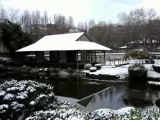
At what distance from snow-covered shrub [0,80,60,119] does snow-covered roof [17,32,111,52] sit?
24.9 metres

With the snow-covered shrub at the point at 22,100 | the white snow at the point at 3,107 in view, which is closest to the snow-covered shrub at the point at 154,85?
the snow-covered shrub at the point at 22,100

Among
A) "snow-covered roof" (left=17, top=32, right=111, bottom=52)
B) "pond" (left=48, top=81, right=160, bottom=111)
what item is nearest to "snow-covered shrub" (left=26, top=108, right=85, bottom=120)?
"pond" (left=48, top=81, right=160, bottom=111)

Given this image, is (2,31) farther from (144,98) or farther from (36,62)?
(144,98)

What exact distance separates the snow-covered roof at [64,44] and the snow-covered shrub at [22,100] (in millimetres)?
24901

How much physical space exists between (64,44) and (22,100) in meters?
29.4

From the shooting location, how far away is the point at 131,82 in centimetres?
2550

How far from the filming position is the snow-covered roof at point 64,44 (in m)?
35.7

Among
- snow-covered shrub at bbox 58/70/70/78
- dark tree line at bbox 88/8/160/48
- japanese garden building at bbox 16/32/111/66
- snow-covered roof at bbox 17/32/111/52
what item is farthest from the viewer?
dark tree line at bbox 88/8/160/48

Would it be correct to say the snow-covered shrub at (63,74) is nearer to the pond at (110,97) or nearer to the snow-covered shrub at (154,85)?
the pond at (110,97)

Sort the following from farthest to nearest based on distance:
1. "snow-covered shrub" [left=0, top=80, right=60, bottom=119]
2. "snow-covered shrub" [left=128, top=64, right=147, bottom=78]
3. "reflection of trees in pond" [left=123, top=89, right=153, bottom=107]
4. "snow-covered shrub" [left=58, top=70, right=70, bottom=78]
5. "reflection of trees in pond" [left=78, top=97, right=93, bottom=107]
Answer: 1. "snow-covered shrub" [left=58, top=70, right=70, bottom=78]
2. "snow-covered shrub" [left=128, top=64, right=147, bottom=78]
3. "reflection of trees in pond" [left=123, top=89, right=153, bottom=107]
4. "reflection of trees in pond" [left=78, top=97, right=93, bottom=107]
5. "snow-covered shrub" [left=0, top=80, right=60, bottom=119]

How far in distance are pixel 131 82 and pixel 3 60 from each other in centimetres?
2444

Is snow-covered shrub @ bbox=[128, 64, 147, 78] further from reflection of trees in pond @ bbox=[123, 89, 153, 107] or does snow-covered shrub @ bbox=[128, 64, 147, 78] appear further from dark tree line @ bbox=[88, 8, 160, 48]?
dark tree line @ bbox=[88, 8, 160, 48]

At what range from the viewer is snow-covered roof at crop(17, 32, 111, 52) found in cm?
3569

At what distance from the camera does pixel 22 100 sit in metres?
8.77
